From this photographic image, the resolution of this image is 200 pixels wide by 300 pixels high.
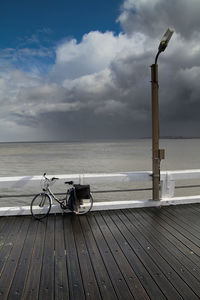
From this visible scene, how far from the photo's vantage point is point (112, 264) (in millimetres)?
2770

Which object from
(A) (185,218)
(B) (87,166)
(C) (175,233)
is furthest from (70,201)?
(B) (87,166)

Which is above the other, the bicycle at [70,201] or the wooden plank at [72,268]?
the bicycle at [70,201]

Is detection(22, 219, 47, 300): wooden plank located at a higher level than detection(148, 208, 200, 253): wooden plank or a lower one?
lower

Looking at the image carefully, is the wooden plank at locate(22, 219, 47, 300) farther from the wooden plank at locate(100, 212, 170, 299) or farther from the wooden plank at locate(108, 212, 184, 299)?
the wooden plank at locate(108, 212, 184, 299)

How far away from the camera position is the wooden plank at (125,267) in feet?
7.42

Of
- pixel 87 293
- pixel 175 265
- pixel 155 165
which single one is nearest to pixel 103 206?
pixel 155 165

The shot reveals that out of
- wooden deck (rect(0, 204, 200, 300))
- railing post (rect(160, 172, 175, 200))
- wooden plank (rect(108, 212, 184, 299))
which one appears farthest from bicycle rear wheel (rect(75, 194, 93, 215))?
railing post (rect(160, 172, 175, 200))

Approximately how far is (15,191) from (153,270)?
12971 mm

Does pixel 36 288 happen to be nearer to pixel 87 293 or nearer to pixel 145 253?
pixel 87 293

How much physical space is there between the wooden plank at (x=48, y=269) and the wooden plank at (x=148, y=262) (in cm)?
109

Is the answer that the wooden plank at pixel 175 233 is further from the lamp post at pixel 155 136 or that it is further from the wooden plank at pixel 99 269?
the wooden plank at pixel 99 269

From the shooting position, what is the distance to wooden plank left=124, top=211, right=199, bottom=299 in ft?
7.68

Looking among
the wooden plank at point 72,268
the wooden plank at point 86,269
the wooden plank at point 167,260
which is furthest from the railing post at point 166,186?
the wooden plank at point 72,268

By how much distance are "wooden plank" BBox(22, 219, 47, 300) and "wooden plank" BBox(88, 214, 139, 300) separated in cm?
78
